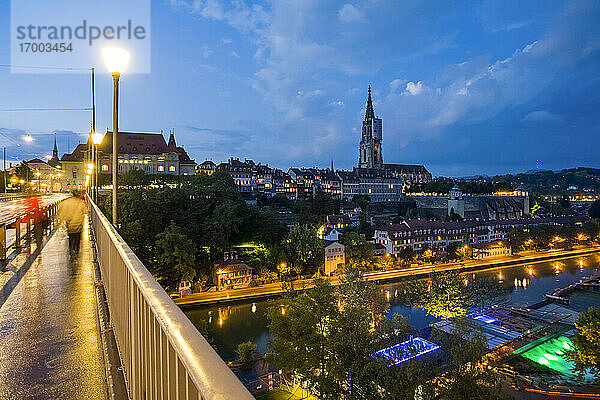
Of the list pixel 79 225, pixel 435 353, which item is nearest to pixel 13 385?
pixel 79 225

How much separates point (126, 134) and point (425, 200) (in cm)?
6472

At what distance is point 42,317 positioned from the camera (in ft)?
→ 13.5

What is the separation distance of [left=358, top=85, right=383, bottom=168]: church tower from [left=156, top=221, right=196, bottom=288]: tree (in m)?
82.5

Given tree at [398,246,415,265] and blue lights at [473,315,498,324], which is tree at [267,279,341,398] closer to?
blue lights at [473,315,498,324]

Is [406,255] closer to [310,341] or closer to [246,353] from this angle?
[246,353]

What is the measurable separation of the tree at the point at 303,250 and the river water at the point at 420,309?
8.02 meters

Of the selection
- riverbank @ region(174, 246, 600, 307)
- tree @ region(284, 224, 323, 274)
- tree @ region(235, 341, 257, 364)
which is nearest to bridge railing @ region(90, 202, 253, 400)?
tree @ region(235, 341, 257, 364)

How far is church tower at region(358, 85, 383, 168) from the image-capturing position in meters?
110

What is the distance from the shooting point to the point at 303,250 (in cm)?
4025

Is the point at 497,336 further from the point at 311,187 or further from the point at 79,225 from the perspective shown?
the point at 311,187

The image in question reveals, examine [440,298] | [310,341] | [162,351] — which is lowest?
[440,298]

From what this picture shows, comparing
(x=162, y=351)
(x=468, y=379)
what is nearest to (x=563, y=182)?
(x=468, y=379)

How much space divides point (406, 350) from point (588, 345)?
10.4 metres

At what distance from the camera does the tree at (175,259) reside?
111ft
